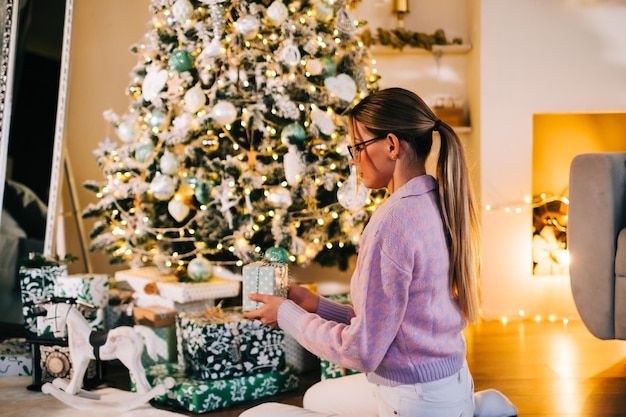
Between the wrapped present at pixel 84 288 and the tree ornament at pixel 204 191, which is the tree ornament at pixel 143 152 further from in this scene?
the wrapped present at pixel 84 288

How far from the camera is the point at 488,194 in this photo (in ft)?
12.5

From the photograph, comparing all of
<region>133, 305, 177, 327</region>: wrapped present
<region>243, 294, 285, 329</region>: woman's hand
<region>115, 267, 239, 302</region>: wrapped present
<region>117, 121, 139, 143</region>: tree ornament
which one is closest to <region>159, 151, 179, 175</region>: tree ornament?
<region>117, 121, 139, 143</region>: tree ornament

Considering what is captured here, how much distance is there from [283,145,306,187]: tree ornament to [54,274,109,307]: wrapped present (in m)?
0.82

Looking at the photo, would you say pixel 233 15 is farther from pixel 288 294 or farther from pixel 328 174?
pixel 288 294

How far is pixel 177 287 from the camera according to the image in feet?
9.20

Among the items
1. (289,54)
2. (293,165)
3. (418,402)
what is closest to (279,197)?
(293,165)

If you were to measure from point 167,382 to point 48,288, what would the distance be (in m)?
0.69

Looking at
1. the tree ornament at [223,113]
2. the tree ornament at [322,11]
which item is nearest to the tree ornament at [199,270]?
the tree ornament at [223,113]

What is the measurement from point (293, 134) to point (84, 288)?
0.99 meters

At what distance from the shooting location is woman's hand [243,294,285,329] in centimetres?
143

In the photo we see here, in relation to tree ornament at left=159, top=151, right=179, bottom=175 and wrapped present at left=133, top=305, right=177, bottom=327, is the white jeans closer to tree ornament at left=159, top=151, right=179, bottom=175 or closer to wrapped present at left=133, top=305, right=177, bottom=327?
wrapped present at left=133, top=305, right=177, bottom=327

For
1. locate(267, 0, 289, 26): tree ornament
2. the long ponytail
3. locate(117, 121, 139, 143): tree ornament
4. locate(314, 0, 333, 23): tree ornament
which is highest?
locate(314, 0, 333, 23): tree ornament

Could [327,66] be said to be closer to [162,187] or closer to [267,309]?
[162,187]

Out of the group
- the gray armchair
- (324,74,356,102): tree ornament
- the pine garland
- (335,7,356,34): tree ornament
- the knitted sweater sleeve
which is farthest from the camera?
the pine garland
